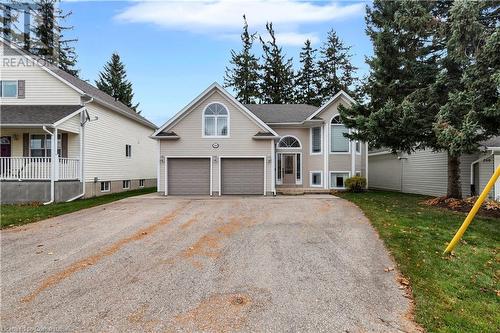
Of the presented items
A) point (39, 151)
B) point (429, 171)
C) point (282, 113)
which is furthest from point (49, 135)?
point (429, 171)

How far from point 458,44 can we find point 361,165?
9216 millimetres

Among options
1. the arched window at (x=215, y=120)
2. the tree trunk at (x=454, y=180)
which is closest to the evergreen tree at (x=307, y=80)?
the arched window at (x=215, y=120)

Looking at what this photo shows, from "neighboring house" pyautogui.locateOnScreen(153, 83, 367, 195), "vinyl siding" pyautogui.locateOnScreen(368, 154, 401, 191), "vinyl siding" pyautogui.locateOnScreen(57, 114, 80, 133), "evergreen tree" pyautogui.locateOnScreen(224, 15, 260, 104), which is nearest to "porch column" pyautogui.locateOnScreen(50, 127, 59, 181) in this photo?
"vinyl siding" pyautogui.locateOnScreen(57, 114, 80, 133)

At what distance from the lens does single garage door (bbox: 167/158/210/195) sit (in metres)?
17.0

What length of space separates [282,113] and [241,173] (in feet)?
19.0

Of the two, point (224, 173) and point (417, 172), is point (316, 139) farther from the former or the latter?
point (224, 173)

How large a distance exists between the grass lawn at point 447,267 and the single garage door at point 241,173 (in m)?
7.80

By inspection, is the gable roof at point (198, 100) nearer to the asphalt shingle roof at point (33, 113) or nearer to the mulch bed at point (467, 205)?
the asphalt shingle roof at point (33, 113)

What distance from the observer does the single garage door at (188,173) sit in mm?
Answer: 17047

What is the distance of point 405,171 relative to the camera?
1956 cm

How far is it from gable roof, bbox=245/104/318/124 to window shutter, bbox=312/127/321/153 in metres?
0.95

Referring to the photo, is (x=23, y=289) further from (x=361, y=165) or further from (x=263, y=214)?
(x=361, y=165)

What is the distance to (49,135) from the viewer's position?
1530 cm

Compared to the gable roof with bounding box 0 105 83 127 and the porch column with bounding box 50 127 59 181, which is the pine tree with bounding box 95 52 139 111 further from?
the porch column with bounding box 50 127 59 181
